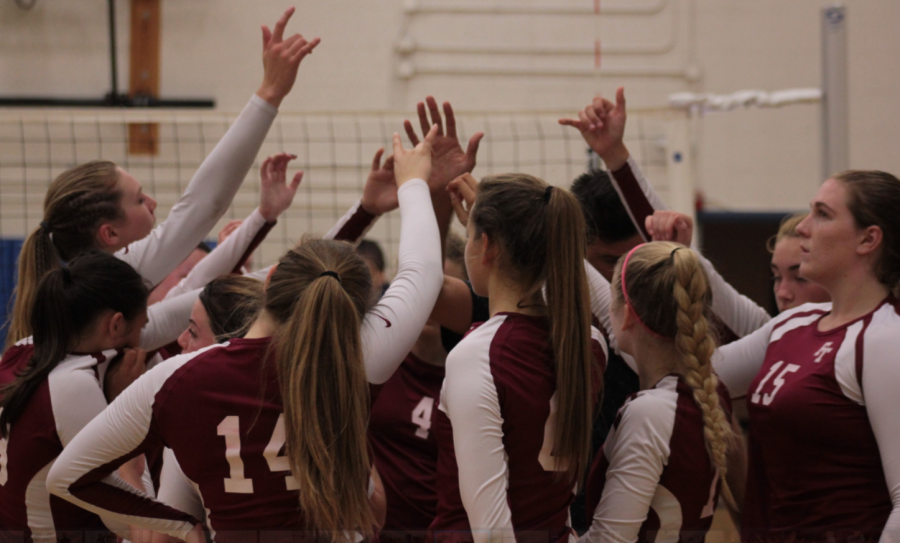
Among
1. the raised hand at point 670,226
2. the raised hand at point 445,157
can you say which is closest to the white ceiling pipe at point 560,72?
the raised hand at point 445,157

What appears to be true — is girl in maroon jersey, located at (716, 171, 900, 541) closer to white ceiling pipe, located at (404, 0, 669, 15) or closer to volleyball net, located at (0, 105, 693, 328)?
volleyball net, located at (0, 105, 693, 328)

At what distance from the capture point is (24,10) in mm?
6785

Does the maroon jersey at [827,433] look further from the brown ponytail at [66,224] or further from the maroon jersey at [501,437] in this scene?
the brown ponytail at [66,224]

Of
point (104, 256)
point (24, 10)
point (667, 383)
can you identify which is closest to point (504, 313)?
point (667, 383)

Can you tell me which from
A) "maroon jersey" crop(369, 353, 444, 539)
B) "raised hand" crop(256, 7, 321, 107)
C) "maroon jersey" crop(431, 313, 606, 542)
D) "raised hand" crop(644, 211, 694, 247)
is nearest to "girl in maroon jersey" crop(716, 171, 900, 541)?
"raised hand" crop(644, 211, 694, 247)

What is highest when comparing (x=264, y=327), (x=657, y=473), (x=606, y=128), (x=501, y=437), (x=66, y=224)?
(x=606, y=128)

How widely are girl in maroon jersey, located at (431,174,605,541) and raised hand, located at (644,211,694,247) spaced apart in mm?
499

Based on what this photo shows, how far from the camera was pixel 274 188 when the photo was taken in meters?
2.55

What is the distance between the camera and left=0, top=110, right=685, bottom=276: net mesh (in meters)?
6.65

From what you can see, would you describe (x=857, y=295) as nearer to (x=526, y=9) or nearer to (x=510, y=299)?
(x=510, y=299)

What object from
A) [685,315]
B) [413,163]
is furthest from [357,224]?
[685,315]

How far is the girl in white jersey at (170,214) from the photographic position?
2127 millimetres

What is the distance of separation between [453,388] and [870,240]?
1037 millimetres

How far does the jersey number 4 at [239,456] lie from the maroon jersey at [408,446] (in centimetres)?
50
